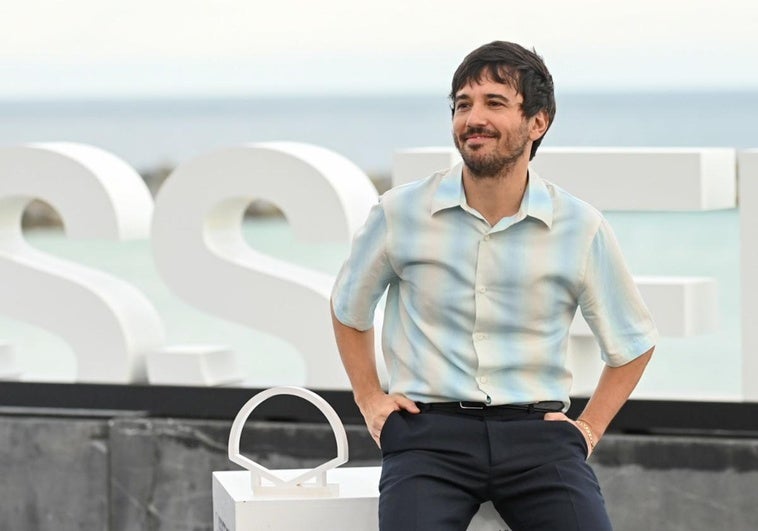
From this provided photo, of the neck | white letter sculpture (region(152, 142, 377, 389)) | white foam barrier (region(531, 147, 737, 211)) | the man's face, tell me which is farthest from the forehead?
white letter sculpture (region(152, 142, 377, 389))

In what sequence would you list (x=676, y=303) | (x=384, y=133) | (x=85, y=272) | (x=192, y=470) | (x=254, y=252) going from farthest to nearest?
(x=384, y=133)
(x=85, y=272)
(x=254, y=252)
(x=192, y=470)
(x=676, y=303)

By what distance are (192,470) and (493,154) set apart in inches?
94.2

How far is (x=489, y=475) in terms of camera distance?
8.82 ft

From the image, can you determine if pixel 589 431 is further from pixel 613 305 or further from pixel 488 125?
pixel 488 125

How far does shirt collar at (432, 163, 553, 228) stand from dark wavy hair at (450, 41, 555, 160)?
5.0 inches

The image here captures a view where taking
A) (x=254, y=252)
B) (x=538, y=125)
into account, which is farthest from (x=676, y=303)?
(x=538, y=125)

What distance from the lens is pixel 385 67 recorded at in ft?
16.6

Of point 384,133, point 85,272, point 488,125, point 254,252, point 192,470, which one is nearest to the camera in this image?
point 488,125

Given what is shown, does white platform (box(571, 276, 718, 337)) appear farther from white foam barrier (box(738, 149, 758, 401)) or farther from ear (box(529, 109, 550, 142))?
ear (box(529, 109, 550, 142))

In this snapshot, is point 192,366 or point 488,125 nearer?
point 488,125

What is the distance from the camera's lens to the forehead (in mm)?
2670

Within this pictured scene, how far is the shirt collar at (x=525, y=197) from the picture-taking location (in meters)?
2.72

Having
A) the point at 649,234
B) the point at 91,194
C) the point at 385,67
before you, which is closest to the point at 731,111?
the point at 385,67

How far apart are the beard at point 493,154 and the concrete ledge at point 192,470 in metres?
1.97
